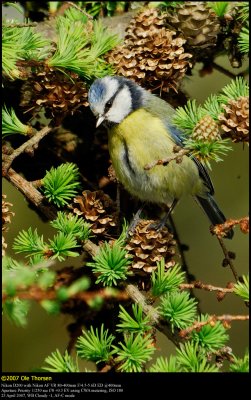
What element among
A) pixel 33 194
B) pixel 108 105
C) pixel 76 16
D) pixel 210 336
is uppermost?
pixel 76 16

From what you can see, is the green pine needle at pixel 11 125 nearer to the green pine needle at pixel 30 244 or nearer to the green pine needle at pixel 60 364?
the green pine needle at pixel 30 244

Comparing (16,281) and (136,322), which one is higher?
(16,281)

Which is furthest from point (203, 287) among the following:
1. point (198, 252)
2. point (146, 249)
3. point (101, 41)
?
point (198, 252)

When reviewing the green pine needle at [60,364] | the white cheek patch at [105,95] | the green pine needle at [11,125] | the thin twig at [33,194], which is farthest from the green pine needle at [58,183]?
the green pine needle at [60,364]

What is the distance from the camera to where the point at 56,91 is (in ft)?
4.85

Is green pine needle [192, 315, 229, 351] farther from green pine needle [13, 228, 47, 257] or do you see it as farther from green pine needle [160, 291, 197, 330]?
green pine needle [13, 228, 47, 257]

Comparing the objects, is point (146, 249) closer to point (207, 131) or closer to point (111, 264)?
point (111, 264)

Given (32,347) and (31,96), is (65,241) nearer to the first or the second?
(31,96)

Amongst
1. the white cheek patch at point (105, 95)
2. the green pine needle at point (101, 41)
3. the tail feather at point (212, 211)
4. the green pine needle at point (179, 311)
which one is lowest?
the tail feather at point (212, 211)

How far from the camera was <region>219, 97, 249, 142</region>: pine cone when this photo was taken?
1.21m

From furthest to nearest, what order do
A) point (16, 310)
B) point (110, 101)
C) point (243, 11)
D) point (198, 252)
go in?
point (198, 252), point (110, 101), point (243, 11), point (16, 310)

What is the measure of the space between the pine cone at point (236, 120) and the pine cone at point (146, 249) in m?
0.26

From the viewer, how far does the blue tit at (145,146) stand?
169 cm

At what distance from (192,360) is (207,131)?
0.41 m
